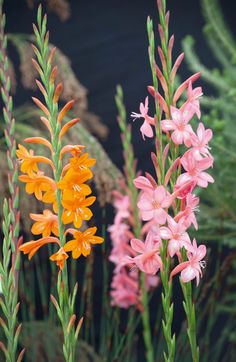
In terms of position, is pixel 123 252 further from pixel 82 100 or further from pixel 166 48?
pixel 166 48

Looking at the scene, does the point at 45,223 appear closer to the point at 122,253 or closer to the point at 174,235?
the point at 174,235

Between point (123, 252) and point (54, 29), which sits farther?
point (54, 29)

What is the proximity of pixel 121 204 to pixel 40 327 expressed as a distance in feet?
1.45

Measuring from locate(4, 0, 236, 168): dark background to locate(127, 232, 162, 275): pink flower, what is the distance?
198 centimetres

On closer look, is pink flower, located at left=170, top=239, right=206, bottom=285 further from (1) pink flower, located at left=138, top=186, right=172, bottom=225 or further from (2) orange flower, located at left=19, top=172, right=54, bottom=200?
(2) orange flower, located at left=19, top=172, right=54, bottom=200

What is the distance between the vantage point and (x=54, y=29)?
3.04m

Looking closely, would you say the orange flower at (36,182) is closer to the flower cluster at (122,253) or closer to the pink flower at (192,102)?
the pink flower at (192,102)

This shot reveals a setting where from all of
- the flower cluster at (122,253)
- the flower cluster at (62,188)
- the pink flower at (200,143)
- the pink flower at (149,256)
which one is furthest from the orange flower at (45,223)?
the flower cluster at (122,253)

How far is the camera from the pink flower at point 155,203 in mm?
1086

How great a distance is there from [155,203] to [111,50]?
2110 mm

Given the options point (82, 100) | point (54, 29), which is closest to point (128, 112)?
point (54, 29)

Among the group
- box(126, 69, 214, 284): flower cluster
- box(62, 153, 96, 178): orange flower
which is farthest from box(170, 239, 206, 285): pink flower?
box(62, 153, 96, 178): orange flower

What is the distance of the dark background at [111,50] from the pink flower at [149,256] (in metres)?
1.98

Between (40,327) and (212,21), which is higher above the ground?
(212,21)
